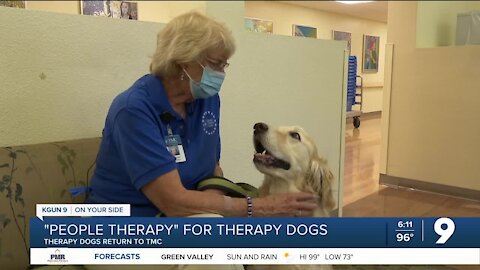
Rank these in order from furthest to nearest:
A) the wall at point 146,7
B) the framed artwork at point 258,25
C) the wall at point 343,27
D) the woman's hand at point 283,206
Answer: the wall at point 146,7
the framed artwork at point 258,25
the wall at point 343,27
the woman's hand at point 283,206

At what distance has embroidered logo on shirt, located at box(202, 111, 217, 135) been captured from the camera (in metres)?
1.27

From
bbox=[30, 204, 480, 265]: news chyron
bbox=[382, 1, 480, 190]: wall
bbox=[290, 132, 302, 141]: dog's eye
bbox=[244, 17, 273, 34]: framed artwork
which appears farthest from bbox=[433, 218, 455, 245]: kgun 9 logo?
bbox=[244, 17, 273, 34]: framed artwork

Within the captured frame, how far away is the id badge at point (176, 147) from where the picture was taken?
3.80ft

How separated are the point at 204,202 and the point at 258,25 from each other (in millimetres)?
999

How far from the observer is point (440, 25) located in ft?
3.90

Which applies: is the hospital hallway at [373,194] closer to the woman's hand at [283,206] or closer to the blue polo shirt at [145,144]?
the woman's hand at [283,206]

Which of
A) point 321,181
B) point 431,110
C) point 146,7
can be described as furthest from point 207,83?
point 146,7

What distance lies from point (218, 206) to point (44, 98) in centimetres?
70

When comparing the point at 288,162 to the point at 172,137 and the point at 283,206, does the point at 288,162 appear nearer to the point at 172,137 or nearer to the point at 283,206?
the point at 283,206

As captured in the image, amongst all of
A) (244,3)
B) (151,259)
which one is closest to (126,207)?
(151,259)

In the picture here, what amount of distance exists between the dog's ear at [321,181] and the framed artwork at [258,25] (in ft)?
2.06

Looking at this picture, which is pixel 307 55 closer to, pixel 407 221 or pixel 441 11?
pixel 441 11

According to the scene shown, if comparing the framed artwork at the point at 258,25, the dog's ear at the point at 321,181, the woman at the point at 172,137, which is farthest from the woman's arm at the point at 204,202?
the framed artwork at the point at 258,25

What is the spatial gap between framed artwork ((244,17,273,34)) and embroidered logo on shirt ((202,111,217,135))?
56 cm
